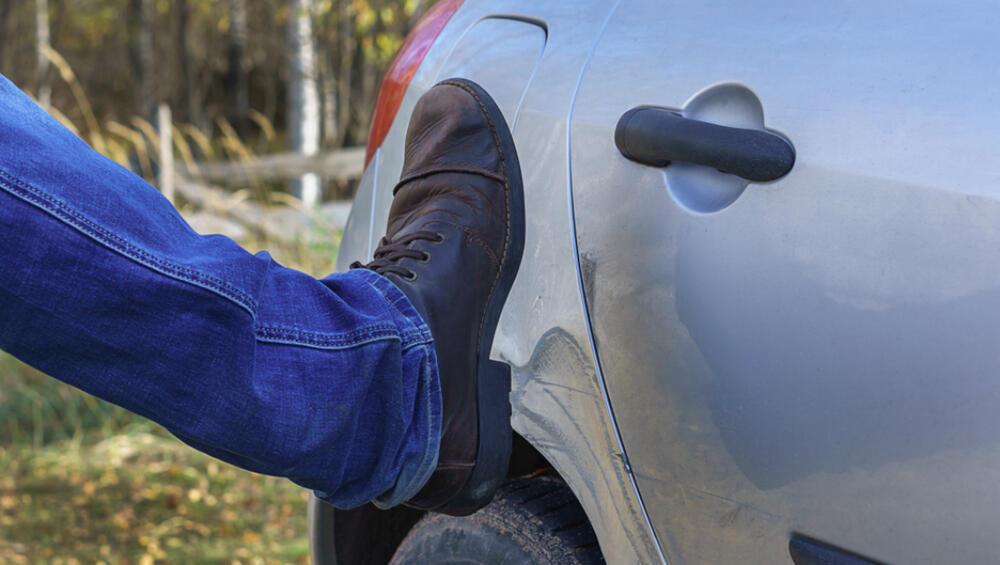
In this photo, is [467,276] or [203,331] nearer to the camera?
[203,331]

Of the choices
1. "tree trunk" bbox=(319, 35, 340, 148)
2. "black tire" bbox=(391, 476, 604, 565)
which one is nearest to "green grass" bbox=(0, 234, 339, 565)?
"black tire" bbox=(391, 476, 604, 565)

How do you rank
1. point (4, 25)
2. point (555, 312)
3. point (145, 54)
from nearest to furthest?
point (555, 312) → point (4, 25) → point (145, 54)

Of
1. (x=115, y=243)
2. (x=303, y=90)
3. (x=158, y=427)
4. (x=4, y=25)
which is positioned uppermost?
(x=4, y=25)

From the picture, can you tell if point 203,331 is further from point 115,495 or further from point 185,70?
point 185,70

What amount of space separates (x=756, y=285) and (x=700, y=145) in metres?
0.18

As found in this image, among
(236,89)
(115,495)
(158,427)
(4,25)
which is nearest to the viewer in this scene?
(115,495)

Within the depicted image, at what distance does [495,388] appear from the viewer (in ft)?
4.11

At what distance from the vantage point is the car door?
34.6 inches

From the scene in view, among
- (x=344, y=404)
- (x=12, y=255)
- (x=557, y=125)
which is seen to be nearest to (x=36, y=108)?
(x=12, y=255)

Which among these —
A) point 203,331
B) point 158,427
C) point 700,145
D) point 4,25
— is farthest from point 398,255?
point 4,25

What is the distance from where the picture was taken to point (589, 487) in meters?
1.15

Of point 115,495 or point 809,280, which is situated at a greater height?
point 115,495

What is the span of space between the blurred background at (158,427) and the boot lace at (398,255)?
6.29 feet

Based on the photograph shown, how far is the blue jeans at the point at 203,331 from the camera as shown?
0.98 metres
